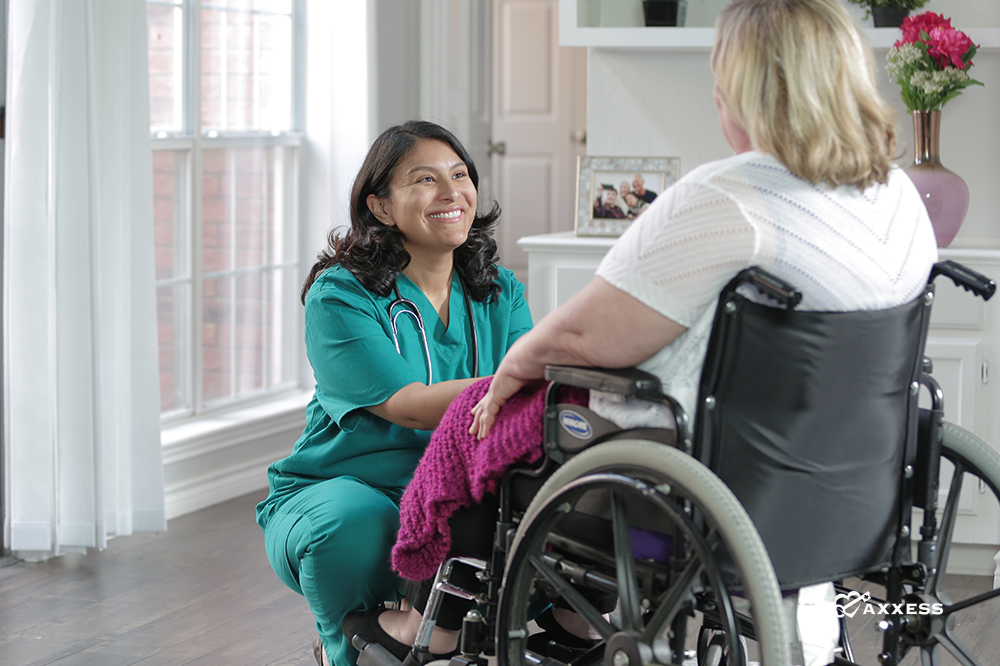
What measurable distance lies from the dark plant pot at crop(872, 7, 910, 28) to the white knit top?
1915 millimetres

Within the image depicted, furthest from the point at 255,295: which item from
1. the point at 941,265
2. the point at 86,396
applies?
the point at 941,265

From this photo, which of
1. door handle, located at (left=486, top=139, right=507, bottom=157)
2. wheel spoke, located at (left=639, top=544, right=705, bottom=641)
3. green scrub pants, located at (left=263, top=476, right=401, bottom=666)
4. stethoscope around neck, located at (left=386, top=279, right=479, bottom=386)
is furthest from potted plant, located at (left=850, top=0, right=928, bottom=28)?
door handle, located at (left=486, top=139, right=507, bottom=157)

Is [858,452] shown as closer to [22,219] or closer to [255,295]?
[22,219]

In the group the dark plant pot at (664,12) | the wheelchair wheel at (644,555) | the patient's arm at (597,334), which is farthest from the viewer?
the dark plant pot at (664,12)

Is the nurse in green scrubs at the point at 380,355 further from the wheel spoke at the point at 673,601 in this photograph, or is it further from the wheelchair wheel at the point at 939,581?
the wheelchair wheel at the point at 939,581

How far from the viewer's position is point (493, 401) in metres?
1.45

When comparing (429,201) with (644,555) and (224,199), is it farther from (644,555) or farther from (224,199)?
(224,199)

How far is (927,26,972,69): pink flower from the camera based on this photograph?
2.75 m

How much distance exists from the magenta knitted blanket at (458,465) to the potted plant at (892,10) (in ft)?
6.63

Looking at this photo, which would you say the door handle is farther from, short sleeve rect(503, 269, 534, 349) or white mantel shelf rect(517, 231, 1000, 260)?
short sleeve rect(503, 269, 534, 349)

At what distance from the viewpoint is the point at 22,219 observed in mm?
2676

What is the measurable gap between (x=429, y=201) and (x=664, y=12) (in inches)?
60.0

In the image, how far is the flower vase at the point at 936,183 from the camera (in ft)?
9.29

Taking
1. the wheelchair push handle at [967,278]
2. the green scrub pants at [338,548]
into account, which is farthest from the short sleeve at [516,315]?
the wheelchair push handle at [967,278]
